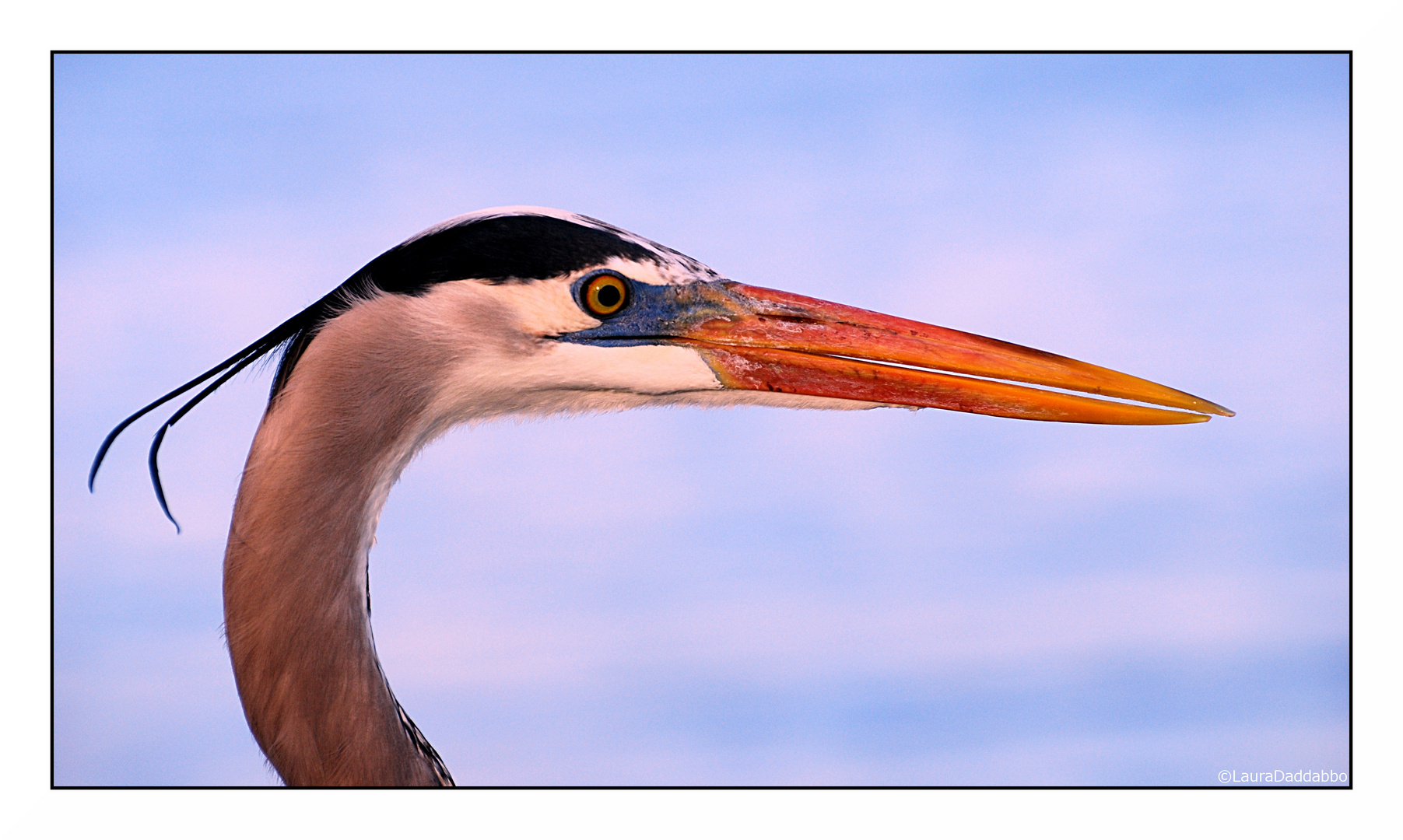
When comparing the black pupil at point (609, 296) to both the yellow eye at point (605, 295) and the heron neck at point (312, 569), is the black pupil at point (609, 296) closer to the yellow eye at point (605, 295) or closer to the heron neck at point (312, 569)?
the yellow eye at point (605, 295)

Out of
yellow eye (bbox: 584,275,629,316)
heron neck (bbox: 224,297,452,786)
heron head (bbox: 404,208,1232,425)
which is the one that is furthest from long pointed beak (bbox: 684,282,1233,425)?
heron neck (bbox: 224,297,452,786)

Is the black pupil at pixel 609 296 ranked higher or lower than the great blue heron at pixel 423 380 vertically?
higher

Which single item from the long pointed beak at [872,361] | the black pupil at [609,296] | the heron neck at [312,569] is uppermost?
the black pupil at [609,296]

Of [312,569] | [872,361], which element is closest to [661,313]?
[872,361]

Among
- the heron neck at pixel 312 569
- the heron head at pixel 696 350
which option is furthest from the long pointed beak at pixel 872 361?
the heron neck at pixel 312 569

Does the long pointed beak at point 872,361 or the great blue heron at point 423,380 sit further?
the long pointed beak at point 872,361

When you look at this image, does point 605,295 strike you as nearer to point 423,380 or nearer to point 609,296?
point 609,296
